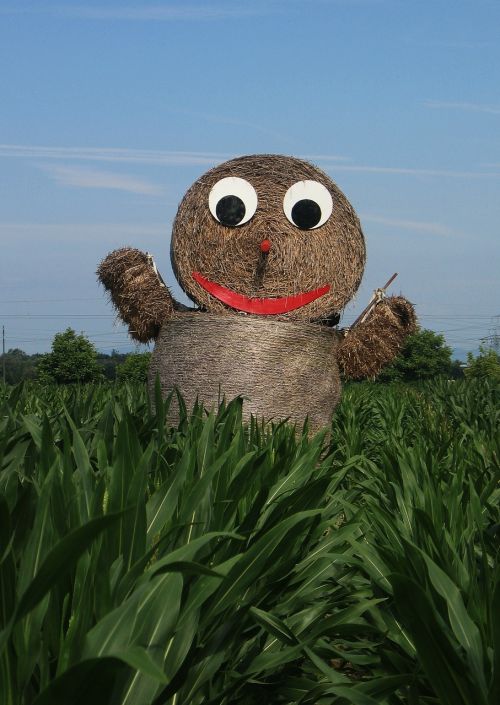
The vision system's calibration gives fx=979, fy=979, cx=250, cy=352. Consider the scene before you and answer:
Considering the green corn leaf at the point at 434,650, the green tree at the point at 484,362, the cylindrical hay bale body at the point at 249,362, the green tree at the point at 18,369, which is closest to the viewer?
the green corn leaf at the point at 434,650

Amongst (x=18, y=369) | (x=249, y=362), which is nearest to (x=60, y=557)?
(x=249, y=362)

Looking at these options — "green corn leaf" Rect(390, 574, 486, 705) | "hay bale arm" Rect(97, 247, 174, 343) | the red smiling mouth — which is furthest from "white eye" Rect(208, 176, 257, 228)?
"green corn leaf" Rect(390, 574, 486, 705)

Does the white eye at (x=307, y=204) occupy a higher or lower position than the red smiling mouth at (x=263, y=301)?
higher

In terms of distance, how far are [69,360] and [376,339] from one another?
→ 105ft

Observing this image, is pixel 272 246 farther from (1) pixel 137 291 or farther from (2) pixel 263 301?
(1) pixel 137 291

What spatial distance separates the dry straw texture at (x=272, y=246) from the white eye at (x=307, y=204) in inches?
1.9

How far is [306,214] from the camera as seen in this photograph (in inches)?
324

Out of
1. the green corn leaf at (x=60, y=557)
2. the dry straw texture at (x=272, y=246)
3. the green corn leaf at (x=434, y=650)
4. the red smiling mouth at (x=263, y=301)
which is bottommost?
the green corn leaf at (x=434, y=650)

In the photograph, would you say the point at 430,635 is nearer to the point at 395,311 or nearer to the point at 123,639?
the point at 123,639

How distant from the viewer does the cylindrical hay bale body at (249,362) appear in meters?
A: 7.55

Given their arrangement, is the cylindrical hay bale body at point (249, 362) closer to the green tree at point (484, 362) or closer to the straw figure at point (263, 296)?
the straw figure at point (263, 296)

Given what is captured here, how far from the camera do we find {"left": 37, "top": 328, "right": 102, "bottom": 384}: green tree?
39312 mm

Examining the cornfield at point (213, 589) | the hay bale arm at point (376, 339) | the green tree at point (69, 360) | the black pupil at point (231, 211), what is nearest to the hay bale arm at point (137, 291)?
the black pupil at point (231, 211)

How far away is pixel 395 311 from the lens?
8562 millimetres
